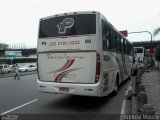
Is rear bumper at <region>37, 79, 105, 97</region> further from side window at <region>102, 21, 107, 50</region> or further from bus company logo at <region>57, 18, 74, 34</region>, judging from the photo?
bus company logo at <region>57, 18, 74, 34</region>

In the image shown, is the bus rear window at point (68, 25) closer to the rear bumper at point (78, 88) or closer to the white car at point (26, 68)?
the rear bumper at point (78, 88)

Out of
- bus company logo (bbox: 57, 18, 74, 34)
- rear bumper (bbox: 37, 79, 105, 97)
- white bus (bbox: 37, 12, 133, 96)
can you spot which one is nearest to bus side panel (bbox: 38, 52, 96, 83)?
white bus (bbox: 37, 12, 133, 96)

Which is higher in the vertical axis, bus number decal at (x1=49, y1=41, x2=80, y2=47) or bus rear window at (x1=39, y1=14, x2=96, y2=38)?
bus rear window at (x1=39, y1=14, x2=96, y2=38)

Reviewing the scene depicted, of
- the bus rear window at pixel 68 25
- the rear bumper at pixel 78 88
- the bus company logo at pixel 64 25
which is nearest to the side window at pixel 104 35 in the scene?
the bus rear window at pixel 68 25

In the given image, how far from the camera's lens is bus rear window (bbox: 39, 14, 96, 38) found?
9.72 meters

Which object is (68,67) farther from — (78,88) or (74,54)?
(78,88)

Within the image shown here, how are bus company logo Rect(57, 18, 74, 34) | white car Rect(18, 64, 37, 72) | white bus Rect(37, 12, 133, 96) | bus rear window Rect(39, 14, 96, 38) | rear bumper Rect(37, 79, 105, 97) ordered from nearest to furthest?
1. rear bumper Rect(37, 79, 105, 97)
2. white bus Rect(37, 12, 133, 96)
3. bus rear window Rect(39, 14, 96, 38)
4. bus company logo Rect(57, 18, 74, 34)
5. white car Rect(18, 64, 37, 72)

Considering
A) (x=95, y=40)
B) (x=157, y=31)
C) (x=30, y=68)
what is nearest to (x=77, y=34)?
(x=95, y=40)

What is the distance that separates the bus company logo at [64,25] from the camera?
10.1 metres

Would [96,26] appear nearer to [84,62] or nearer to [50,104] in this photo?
[84,62]

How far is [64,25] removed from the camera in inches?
A: 401

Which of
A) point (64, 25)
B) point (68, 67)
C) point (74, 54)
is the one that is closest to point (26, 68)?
point (64, 25)

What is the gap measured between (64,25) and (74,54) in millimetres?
1242

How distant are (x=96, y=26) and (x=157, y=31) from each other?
18.8 meters
